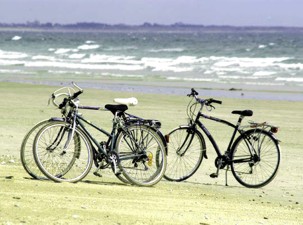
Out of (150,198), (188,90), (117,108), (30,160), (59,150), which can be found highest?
(188,90)

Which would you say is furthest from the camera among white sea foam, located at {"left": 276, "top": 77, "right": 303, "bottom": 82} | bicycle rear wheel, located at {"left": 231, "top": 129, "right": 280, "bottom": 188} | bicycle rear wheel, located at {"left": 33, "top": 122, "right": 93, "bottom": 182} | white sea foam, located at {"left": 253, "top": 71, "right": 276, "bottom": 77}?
white sea foam, located at {"left": 253, "top": 71, "right": 276, "bottom": 77}

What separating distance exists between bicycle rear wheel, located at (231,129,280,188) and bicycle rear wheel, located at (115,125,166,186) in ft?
3.86

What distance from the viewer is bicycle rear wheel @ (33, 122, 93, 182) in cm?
877

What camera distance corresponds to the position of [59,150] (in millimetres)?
8805

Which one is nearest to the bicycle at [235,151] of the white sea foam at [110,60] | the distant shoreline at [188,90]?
the distant shoreline at [188,90]

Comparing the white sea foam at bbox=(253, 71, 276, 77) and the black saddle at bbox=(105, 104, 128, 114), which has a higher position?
the white sea foam at bbox=(253, 71, 276, 77)

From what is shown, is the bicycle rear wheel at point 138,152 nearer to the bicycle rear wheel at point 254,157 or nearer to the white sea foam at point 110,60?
the bicycle rear wheel at point 254,157

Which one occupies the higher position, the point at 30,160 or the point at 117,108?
the point at 117,108

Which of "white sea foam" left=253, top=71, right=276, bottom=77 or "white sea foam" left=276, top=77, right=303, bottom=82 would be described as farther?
"white sea foam" left=253, top=71, right=276, bottom=77

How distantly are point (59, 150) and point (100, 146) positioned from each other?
17.6 inches

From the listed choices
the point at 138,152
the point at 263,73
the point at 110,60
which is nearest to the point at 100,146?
the point at 138,152

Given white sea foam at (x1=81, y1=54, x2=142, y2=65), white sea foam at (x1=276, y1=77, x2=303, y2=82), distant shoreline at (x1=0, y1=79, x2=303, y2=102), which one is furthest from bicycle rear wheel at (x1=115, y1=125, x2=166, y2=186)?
white sea foam at (x1=81, y1=54, x2=142, y2=65)

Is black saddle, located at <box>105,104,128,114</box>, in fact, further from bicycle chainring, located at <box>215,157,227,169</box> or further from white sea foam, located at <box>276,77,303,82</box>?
white sea foam, located at <box>276,77,303,82</box>

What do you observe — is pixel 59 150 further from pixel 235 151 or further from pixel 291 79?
pixel 291 79
